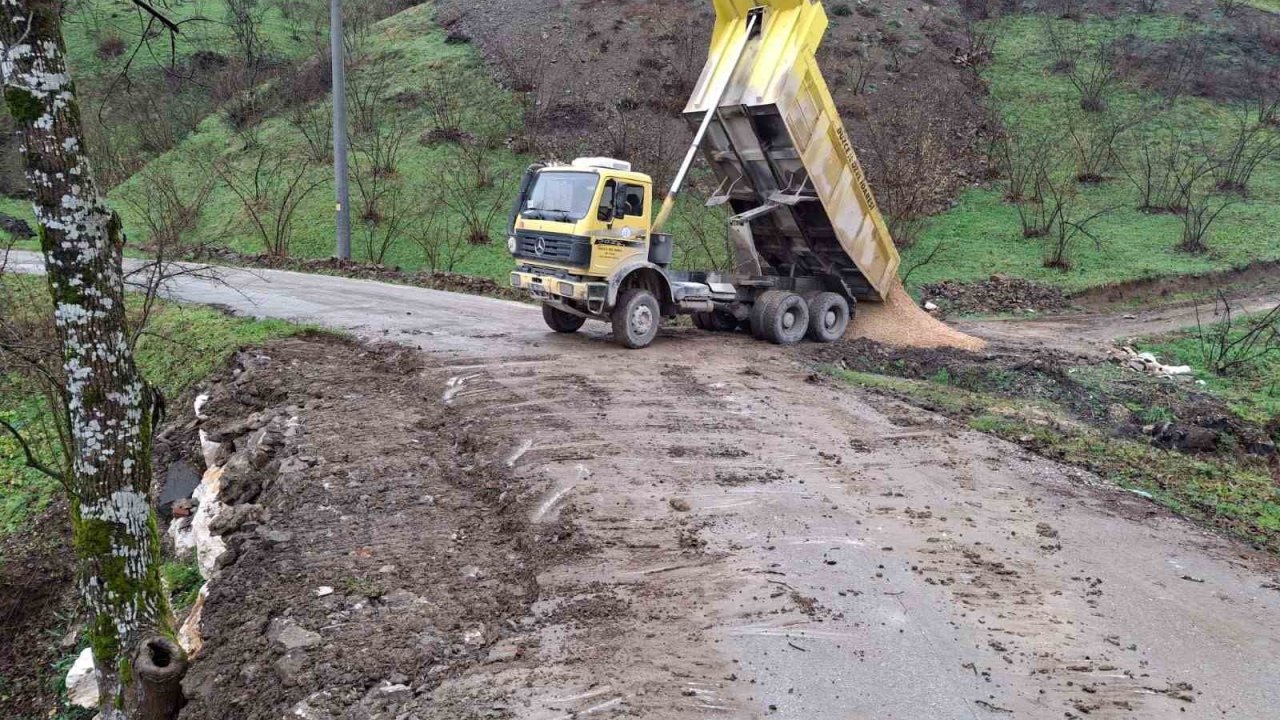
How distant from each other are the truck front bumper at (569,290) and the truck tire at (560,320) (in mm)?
923

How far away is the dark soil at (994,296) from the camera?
18219 mm

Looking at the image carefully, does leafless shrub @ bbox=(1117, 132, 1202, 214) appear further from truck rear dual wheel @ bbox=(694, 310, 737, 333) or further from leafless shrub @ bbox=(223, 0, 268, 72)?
leafless shrub @ bbox=(223, 0, 268, 72)

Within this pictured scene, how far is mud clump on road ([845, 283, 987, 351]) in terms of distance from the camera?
13383mm

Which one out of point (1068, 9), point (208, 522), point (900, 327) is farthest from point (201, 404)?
point (1068, 9)

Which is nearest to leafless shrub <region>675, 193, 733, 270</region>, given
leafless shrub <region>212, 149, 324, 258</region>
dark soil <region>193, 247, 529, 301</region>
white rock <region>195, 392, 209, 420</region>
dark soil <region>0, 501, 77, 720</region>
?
dark soil <region>193, 247, 529, 301</region>

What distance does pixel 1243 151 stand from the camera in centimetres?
2462

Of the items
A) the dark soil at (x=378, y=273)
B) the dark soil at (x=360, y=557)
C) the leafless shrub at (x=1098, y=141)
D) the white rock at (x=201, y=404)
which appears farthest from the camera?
the leafless shrub at (x=1098, y=141)

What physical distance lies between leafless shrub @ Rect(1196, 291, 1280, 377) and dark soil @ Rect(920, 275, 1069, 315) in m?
3.90

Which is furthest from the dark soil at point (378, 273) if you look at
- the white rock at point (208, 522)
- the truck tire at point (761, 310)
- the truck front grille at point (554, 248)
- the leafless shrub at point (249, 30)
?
the leafless shrub at point (249, 30)

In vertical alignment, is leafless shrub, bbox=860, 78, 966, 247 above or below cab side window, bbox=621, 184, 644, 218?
above

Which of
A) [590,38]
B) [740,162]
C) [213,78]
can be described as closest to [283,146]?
[213,78]

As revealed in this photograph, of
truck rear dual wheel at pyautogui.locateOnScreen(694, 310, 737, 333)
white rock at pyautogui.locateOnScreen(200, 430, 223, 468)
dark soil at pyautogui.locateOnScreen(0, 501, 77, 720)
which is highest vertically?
truck rear dual wheel at pyautogui.locateOnScreen(694, 310, 737, 333)

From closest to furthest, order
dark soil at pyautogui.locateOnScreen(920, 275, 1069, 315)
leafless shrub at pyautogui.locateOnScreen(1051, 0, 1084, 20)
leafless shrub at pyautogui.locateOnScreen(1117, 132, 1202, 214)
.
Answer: dark soil at pyautogui.locateOnScreen(920, 275, 1069, 315)
leafless shrub at pyautogui.locateOnScreen(1117, 132, 1202, 214)
leafless shrub at pyautogui.locateOnScreen(1051, 0, 1084, 20)

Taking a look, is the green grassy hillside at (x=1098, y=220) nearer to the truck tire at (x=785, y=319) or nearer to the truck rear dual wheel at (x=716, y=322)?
the truck tire at (x=785, y=319)
